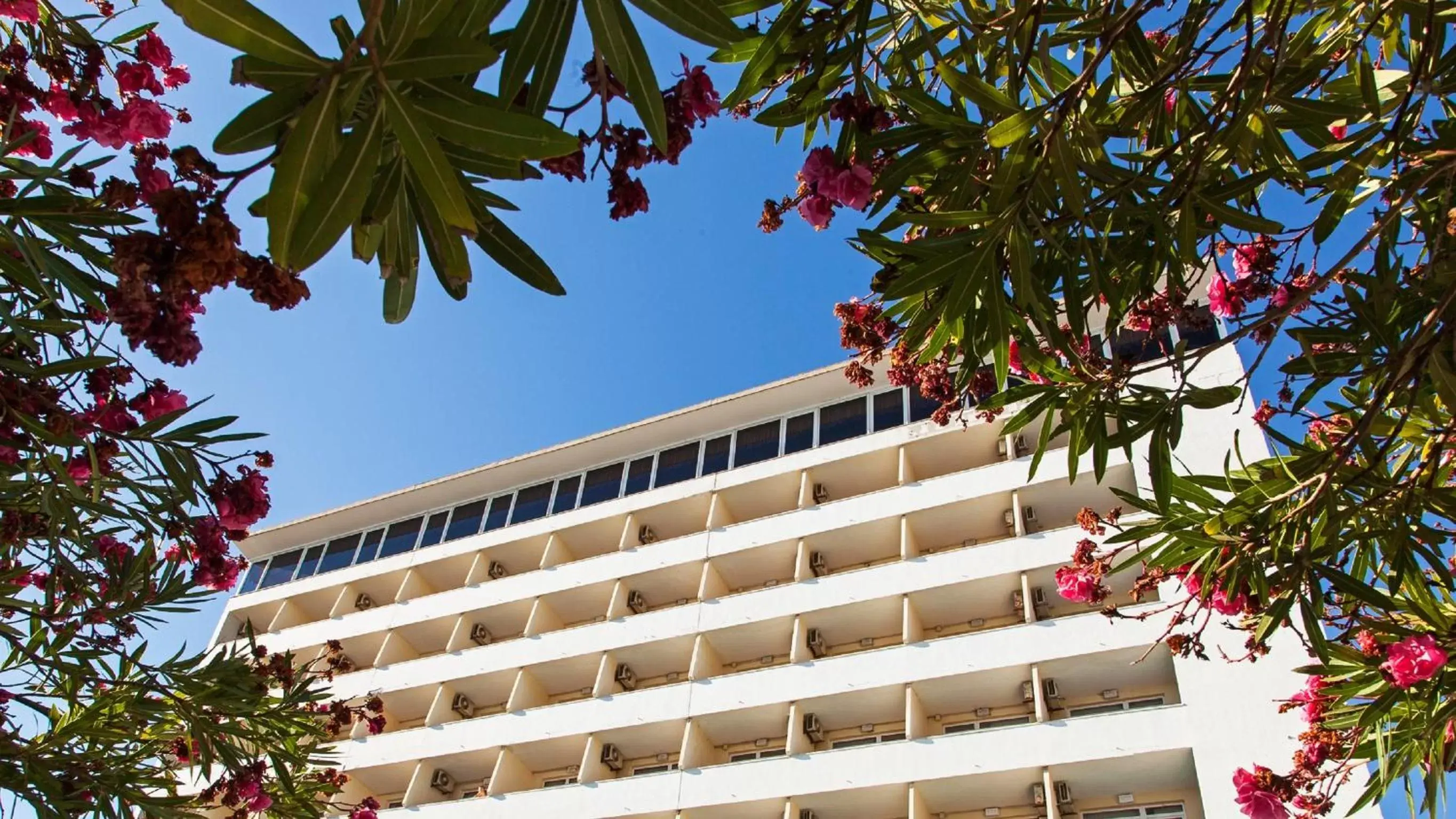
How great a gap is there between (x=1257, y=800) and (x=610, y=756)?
15.6 meters

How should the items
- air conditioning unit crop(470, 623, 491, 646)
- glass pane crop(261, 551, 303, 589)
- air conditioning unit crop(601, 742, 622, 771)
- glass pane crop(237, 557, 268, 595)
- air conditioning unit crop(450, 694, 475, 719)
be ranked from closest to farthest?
air conditioning unit crop(601, 742, 622, 771) < air conditioning unit crop(450, 694, 475, 719) < air conditioning unit crop(470, 623, 491, 646) < glass pane crop(261, 551, 303, 589) < glass pane crop(237, 557, 268, 595)

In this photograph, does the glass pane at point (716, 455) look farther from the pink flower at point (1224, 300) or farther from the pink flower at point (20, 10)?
the pink flower at point (20, 10)

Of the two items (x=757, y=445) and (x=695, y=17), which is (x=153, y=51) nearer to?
(x=695, y=17)

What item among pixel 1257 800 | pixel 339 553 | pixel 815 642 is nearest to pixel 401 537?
pixel 339 553

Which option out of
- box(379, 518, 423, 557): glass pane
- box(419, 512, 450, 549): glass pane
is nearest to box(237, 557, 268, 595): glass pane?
box(379, 518, 423, 557): glass pane

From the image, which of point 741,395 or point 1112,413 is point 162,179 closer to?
point 1112,413

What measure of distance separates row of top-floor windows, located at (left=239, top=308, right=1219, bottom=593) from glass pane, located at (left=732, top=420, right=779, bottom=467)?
0.06 feet

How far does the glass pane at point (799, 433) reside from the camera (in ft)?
69.3

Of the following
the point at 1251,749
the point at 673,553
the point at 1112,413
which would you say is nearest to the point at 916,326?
the point at 1112,413

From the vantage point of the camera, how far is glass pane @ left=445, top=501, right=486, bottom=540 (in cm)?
2472

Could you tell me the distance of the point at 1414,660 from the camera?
3713mm

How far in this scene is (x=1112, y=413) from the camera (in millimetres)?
3934

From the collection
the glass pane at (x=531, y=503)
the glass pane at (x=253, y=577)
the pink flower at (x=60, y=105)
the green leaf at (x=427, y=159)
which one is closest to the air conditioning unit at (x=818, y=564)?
the glass pane at (x=531, y=503)

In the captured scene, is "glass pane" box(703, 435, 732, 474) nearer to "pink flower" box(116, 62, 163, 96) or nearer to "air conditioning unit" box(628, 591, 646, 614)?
Result: "air conditioning unit" box(628, 591, 646, 614)
